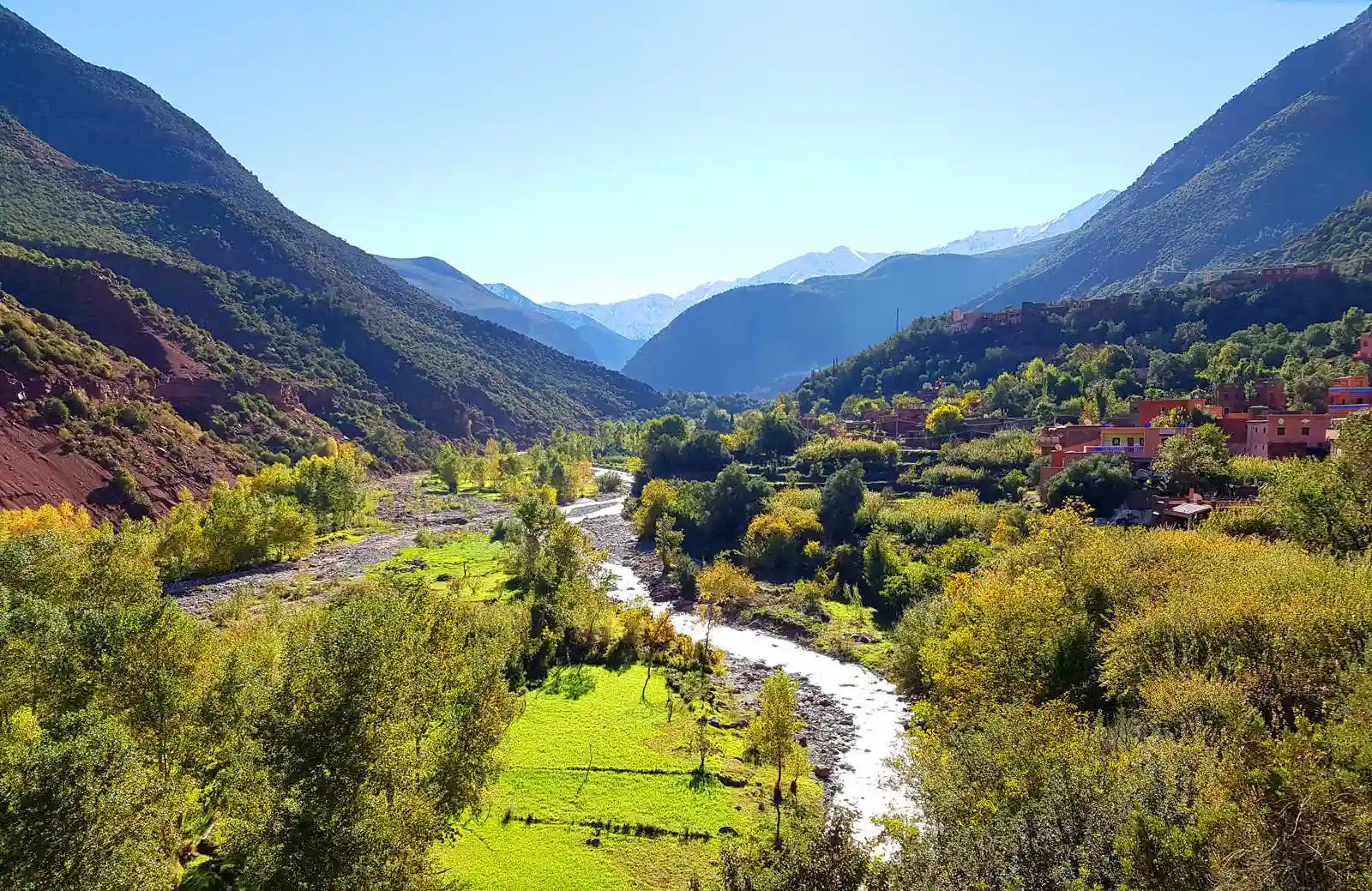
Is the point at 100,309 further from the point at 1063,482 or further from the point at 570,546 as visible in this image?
the point at 1063,482

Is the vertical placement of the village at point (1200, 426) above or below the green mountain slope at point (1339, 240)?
below

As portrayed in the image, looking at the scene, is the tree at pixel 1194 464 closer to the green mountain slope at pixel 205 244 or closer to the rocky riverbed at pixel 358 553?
the rocky riverbed at pixel 358 553

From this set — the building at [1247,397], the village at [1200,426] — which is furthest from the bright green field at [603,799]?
the building at [1247,397]

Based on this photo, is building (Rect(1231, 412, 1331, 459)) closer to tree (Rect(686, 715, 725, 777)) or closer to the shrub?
the shrub

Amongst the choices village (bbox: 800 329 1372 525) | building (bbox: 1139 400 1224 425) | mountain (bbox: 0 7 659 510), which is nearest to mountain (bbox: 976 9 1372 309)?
village (bbox: 800 329 1372 525)

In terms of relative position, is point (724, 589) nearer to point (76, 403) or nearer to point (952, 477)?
point (952, 477)
